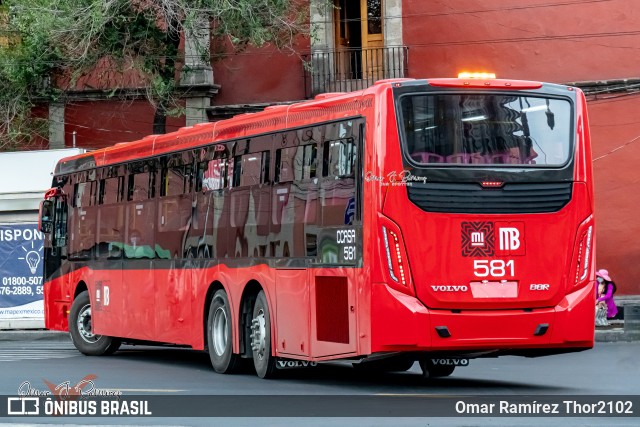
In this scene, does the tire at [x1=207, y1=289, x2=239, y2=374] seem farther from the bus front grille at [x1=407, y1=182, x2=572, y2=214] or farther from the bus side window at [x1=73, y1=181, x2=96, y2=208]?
the bus side window at [x1=73, y1=181, x2=96, y2=208]

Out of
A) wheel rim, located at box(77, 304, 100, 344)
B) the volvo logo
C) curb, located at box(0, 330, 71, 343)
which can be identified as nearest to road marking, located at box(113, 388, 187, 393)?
the volvo logo

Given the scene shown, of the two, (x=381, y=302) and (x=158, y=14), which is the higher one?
(x=158, y=14)

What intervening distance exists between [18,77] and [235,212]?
15257 mm

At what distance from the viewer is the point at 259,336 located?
17.3 m

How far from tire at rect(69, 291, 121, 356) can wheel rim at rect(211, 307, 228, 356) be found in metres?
5.06

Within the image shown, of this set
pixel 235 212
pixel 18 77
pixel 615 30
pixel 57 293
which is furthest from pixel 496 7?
pixel 235 212

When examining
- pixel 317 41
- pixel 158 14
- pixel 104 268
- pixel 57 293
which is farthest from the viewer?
pixel 317 41

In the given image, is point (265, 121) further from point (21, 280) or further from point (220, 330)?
point (21, 280)

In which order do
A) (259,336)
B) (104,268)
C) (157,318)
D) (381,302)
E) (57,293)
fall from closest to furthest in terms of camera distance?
(381,302), (259,336), (157,318), (104,268), (57,293)

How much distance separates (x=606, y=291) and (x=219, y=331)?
12497 mm

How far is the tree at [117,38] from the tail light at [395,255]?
15.9 m

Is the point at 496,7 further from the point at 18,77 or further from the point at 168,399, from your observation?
the point at 168,399

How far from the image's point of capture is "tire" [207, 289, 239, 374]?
18.0 m

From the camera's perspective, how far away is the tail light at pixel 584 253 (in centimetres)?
1535
